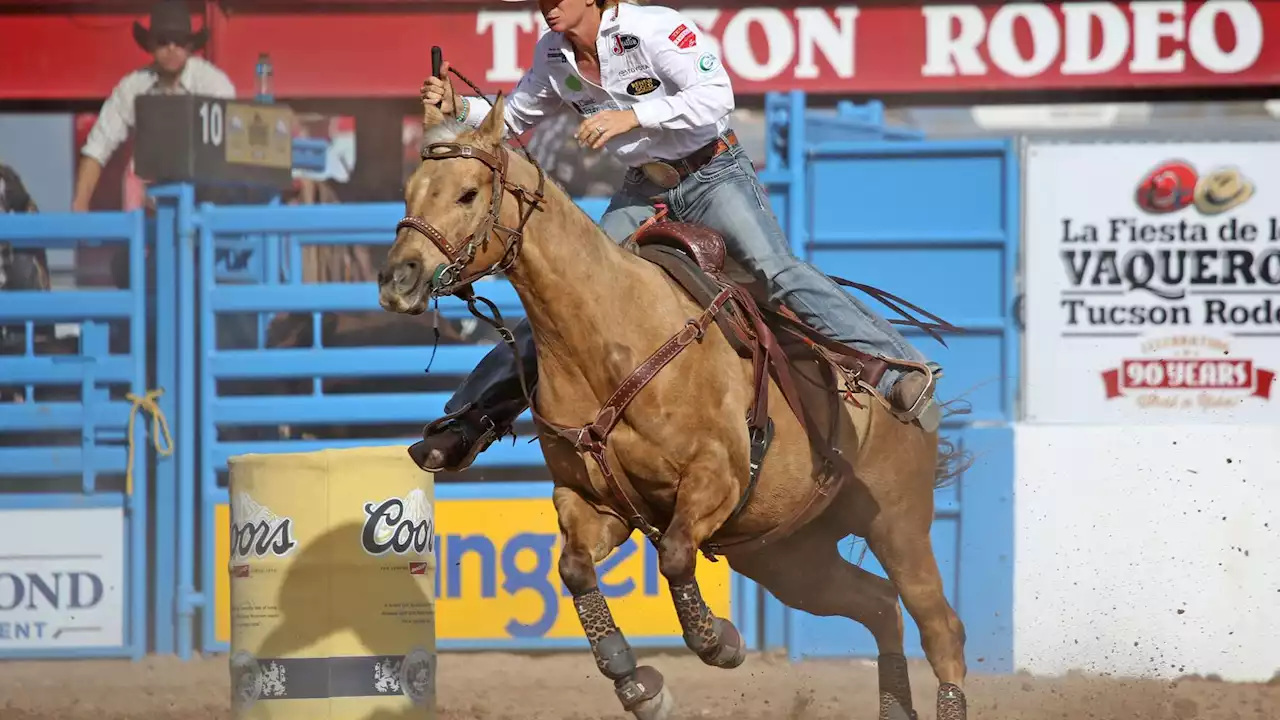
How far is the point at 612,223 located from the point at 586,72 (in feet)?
1.91

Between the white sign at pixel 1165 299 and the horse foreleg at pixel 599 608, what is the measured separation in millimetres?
3892

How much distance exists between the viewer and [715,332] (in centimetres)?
504

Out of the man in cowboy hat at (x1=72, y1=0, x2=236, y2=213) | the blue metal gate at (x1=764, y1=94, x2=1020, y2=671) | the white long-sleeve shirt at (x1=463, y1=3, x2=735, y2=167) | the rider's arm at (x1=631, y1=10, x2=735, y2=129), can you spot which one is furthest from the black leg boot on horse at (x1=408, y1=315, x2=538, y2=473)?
the man in cowboy hat at (x1=72, y1=0, x2=236, y2=213)

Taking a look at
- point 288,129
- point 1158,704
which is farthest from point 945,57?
point 1158,704

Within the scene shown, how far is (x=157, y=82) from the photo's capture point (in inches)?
396

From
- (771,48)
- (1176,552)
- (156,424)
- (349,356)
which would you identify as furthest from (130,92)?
(1176,552)

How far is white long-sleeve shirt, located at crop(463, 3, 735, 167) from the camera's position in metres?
4.84

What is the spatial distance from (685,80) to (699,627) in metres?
1.66

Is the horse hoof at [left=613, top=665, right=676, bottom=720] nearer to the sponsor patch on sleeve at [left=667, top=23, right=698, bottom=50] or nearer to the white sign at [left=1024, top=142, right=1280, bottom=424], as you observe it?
the sponsor patch on sleeve at [left=667, top=23, right=698, bottom=50]

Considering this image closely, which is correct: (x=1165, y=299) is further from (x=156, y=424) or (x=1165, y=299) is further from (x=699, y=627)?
(x=156, y=424)

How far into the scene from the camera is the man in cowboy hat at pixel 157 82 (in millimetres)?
10016

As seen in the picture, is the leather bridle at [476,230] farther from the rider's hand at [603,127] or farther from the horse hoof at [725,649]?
the horse hoof at [725,649]

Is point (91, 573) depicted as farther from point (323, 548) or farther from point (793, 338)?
point (793, 338)

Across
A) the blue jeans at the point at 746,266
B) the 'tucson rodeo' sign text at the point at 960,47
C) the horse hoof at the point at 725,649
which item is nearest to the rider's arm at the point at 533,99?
the blue jeans at the point at 746,266
